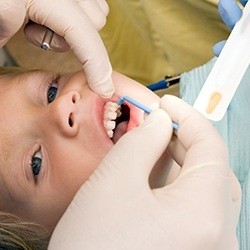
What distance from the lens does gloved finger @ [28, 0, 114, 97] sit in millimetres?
1289

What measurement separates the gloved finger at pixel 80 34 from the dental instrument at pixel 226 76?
23 centimetres

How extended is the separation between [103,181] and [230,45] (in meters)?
0.49

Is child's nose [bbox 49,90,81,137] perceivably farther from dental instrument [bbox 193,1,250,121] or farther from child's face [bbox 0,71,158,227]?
dental instrument [bbox 193,1,250,121]

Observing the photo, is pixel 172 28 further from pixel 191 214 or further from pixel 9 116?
pixel 191 214

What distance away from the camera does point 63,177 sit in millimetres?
1308

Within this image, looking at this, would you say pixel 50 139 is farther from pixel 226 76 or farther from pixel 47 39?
pixel 226 76

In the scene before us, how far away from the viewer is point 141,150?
106cm

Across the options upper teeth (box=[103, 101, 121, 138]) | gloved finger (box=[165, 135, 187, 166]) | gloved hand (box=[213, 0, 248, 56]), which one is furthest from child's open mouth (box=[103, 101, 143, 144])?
gloved hand (box=[213, 0, 248, 56])

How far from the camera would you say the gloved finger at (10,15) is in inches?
47.7

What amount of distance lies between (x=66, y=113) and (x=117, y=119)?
166 mm

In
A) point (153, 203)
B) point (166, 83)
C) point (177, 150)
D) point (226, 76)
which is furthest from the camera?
point (166, 83)

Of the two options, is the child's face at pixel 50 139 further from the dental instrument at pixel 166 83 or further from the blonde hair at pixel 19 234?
the dental instrument at pixel 166 83

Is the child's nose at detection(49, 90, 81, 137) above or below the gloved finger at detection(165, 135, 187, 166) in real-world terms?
below

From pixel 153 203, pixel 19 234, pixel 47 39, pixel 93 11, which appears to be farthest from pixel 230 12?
A: pixel 19 234
